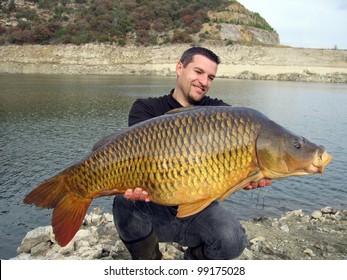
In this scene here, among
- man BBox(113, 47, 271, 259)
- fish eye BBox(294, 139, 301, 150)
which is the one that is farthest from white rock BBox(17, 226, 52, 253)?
fish eye BBox(294, 139, 301, 150)

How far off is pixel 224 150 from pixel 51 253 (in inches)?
102

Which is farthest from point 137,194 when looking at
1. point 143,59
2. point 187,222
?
point 143,59

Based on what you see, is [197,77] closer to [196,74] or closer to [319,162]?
[196,74]

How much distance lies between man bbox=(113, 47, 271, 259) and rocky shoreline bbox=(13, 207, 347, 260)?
0.62 meters

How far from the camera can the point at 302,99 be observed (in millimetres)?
20484

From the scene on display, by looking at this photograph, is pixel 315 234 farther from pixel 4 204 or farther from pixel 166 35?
pixel 166 35

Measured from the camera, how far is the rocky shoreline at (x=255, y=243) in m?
3.46

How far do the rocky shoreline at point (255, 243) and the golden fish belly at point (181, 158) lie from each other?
1344 millimetres

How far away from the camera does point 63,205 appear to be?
2.25 metres

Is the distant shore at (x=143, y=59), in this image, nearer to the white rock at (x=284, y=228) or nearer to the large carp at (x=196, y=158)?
the white rock at (x=284, y=228)

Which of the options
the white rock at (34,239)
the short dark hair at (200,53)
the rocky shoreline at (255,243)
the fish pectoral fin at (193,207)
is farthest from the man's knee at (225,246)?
the white rock at (34,239)

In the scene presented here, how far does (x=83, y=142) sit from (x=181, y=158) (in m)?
8.55

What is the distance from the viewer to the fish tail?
7.34ft

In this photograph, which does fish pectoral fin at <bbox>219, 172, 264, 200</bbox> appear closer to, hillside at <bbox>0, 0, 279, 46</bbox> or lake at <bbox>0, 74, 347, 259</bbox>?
lake at <bbox>0, 74, 347, 259</bbox>
